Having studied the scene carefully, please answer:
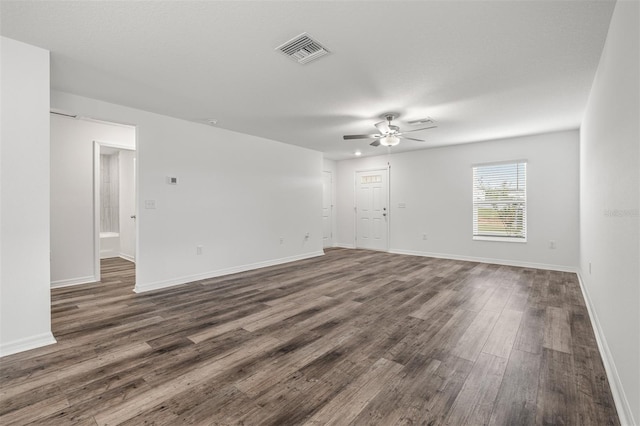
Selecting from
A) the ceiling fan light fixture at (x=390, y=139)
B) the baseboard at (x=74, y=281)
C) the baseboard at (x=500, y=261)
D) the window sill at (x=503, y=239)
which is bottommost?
the baseboard at (x=74, y=281)

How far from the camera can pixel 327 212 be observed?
8453mm

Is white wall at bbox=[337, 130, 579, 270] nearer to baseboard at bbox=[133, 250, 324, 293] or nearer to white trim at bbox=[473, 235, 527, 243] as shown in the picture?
white trim at bbox=[473, 235, 527, 243]

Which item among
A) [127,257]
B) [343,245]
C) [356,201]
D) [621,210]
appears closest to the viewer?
[621,210]

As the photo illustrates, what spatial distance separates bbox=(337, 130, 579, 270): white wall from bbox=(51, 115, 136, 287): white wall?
19.0 ft

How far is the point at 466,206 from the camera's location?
6359mm

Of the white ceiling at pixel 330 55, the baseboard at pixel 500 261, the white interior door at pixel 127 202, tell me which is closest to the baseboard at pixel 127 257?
the white interior door at pixel 127 202

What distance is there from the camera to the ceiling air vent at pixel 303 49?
7.80 ft

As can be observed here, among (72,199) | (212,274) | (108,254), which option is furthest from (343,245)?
(72,199)

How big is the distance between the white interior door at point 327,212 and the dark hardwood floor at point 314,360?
4334 millimetres

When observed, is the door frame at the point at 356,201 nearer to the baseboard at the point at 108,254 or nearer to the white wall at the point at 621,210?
the white wall at the point at 621,210

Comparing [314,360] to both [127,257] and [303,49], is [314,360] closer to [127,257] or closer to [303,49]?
[303,49]

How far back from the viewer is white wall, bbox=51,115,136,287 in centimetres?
442

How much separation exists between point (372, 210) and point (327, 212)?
1.31 metres

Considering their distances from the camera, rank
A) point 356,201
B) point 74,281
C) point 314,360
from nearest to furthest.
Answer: point 314,360, point 74,281, point 356,201
